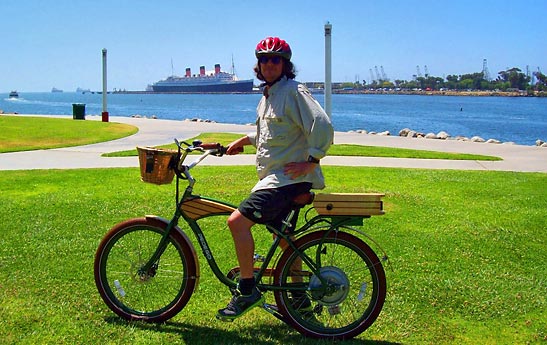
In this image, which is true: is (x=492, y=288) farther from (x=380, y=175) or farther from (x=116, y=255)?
(x=380, y=175)

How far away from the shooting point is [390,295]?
5.20 m

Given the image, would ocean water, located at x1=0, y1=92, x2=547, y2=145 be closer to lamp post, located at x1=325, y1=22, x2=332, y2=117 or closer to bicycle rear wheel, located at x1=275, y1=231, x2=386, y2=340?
lamp post, located at x1=325, y1=22, x2=332, y2=117

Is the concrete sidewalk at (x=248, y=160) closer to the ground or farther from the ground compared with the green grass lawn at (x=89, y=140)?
closer to the ground

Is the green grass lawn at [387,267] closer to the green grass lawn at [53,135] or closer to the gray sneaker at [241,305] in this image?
the gray sneaker at [241,305]

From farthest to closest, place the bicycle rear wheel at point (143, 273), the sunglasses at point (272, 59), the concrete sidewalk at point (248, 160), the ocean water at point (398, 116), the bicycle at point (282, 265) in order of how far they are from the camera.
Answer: the ocean water at point (398, 116) < the concrete sidewalk at point (248, 160) < the bicycle rear wheel at point (143, 273) < the bicycle at point (282, 265) < the sunglasses at point (272, 59)

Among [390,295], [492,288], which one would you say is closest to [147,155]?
[390,295]

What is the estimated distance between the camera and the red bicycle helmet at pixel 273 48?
158 inches

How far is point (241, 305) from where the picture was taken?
4195 mm

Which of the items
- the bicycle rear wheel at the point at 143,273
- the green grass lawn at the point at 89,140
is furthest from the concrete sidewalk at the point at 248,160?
the bicycle rear wheel at the point at 143,273

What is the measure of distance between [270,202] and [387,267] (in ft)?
7.58

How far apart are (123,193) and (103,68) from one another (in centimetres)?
2301

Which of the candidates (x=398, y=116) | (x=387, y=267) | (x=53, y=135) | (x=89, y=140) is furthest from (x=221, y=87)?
(x=387, y=267)

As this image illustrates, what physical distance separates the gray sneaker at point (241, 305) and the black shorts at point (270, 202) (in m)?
0.51

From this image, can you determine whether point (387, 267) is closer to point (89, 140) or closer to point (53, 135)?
point (89, 140)
